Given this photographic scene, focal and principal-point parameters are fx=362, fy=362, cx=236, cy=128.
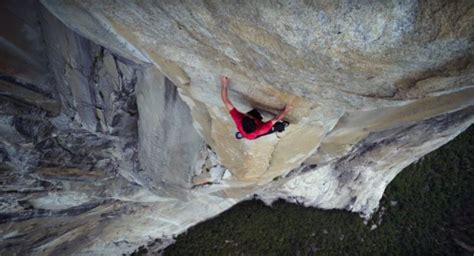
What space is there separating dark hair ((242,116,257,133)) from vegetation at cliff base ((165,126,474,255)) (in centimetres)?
897

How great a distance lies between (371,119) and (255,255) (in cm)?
861

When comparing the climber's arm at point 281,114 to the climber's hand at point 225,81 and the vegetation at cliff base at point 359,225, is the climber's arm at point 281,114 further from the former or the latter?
the vegetation at cliff base at point 359,225

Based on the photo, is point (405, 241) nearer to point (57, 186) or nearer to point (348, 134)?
point (348, 134)

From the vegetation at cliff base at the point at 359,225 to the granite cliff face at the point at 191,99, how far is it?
8.32 ft

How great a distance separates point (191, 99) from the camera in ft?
15.4

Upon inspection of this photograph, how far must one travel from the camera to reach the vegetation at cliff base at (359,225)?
11742 millimetres

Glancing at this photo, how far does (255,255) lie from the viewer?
1246 centimetres

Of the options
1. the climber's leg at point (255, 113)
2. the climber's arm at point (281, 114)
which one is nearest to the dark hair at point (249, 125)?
the climber's leg at point (255, 113)

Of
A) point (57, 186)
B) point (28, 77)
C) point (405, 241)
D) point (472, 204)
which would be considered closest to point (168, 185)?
point (57, 186)

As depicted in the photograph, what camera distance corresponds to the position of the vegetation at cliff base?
38.5ft

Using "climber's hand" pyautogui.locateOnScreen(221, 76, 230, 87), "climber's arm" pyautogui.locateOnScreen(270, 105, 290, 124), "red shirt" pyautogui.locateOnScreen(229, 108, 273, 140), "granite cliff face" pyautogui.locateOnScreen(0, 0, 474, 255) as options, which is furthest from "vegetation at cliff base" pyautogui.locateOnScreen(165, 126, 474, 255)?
"climber's hand" pyautogui.locateOnScreen(221, 76, 230, 87)

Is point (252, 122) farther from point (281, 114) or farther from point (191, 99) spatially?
point (191, 99)

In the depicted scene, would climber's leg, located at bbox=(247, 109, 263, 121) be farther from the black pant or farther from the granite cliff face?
the granite cliff face

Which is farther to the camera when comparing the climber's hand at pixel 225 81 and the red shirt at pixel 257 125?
the red shirt at pixel 257 125
